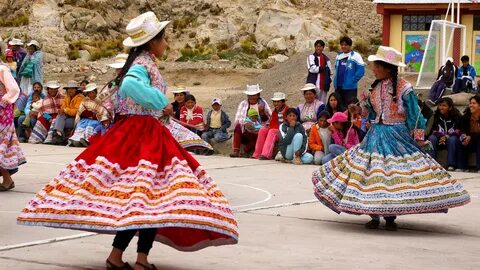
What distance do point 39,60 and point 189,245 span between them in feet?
55.5

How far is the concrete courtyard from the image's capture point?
8.24m

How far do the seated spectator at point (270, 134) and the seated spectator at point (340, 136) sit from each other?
0.94 meters

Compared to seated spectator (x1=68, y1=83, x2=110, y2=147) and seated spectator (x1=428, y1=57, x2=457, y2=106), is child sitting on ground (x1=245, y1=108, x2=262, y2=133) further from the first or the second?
seated spectator (x1=428, y1=57, x2=457, y2=106)

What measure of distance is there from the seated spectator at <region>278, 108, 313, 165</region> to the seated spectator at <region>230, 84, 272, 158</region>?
31.7 inches

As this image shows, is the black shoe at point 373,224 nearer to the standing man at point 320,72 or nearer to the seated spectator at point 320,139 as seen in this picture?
the seated spectator at point 320,139

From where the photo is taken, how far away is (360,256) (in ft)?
28.5

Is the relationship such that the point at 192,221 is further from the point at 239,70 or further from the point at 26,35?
the point at 26,35

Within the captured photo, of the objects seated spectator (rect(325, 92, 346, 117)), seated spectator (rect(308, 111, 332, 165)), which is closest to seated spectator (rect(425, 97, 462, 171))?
seated spectator (rect(308, 111, 332, 165))

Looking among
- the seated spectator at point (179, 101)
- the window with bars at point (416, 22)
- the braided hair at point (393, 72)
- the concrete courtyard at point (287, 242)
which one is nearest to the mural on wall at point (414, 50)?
the window with bars at point (416, 22)

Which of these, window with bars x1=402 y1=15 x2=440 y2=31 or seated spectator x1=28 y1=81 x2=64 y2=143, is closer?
seated spectator x1=28 y1=81 x2=64 y2=143

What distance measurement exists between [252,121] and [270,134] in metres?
0.45

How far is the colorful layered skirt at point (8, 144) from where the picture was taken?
1215cm

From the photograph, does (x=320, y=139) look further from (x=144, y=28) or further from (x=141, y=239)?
(x=141, y=239)

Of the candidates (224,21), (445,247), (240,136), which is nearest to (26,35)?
(224,21)
